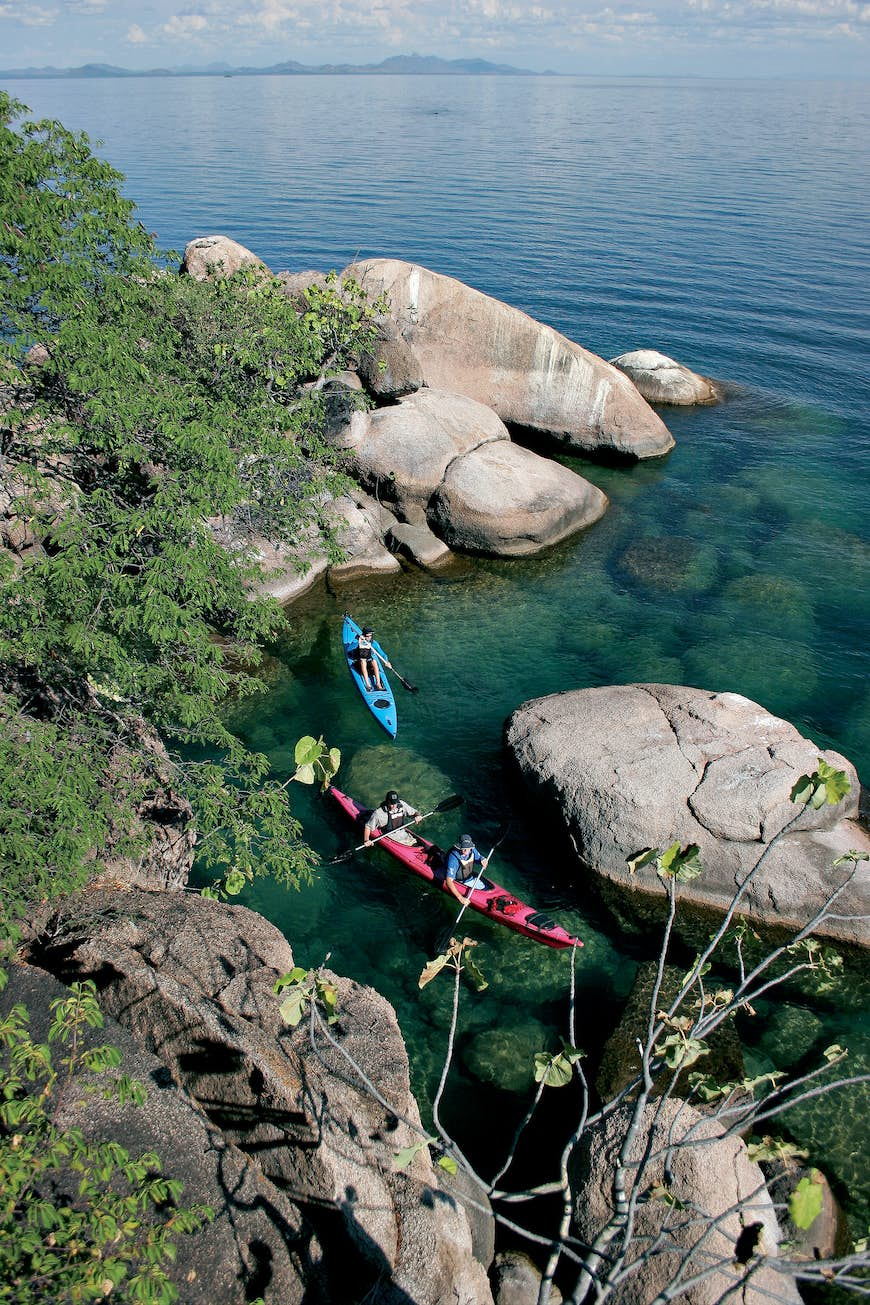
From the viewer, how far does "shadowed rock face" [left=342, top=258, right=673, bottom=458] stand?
92.0ft

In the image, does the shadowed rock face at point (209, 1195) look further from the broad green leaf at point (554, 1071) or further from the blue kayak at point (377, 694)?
the blue kayak at point (377, 694)

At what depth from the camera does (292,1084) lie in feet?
29.4

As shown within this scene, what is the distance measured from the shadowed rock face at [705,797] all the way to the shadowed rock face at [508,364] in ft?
50.4

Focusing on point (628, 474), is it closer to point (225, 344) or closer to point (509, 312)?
point (509, 312)

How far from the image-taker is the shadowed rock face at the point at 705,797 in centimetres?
1360

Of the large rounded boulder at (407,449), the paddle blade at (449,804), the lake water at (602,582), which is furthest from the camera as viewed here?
the large rounded boulder at (407,449)

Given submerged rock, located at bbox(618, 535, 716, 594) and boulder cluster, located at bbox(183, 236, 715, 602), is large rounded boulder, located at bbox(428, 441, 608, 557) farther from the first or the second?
submerged rock, located at bbox(618, 535, 716, 594)

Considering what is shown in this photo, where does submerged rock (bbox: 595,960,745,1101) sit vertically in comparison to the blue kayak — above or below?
below

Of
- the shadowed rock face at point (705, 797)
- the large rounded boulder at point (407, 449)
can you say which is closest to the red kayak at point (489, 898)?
→ the shadowed rock face at point (705, 797)

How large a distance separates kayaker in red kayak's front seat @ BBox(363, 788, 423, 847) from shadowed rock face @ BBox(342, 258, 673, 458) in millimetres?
17717

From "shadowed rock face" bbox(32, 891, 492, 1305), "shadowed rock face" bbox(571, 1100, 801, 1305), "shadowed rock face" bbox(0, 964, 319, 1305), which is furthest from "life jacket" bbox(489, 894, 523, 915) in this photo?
"shadowed rock face" bbox(0, 964, 319, 1305)

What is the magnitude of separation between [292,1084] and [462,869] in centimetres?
546

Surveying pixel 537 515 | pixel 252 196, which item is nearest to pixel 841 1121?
pixel 537 515

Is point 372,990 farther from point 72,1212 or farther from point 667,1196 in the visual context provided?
point 667,1196
